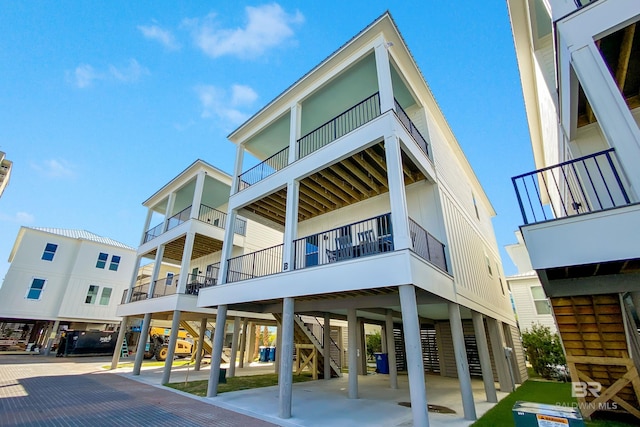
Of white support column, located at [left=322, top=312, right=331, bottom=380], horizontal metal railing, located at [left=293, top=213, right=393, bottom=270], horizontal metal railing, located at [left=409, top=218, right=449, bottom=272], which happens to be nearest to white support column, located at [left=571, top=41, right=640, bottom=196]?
horizontal metal railing, located at [left=409, top=218, right=449, bottom=272]

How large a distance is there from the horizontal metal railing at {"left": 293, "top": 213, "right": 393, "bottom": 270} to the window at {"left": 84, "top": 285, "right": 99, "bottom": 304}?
84.7 feet

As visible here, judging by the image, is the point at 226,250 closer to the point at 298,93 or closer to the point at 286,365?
the point at 286,365

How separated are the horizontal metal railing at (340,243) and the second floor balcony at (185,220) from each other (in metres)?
6.99

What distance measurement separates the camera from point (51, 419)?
242 inches

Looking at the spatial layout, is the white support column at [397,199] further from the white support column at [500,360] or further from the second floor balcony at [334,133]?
the white support column at [500,360]

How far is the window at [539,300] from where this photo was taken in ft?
55.5

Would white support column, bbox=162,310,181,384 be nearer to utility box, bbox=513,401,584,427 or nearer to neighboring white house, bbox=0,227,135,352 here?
utility box, bbox=513,401,584,427

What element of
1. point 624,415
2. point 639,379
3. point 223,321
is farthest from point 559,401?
point 223,321

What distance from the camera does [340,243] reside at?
9.67 m

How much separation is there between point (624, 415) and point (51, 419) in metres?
13.2

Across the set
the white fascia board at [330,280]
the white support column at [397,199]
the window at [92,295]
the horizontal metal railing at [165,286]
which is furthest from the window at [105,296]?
the white support column at [397,199]

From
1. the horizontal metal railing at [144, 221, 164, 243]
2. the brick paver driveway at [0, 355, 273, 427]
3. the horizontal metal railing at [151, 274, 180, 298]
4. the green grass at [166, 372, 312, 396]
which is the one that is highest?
the horizontal metal railing at [144, 221, 164, 243]

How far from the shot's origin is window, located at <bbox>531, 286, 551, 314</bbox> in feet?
55.5

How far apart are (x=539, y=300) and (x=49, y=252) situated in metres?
38.9
